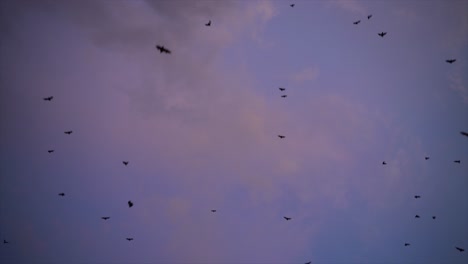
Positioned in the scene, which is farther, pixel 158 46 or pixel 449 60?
pixel 449 60

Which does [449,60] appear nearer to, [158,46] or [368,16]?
[368,16]

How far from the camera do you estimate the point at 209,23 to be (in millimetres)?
33312

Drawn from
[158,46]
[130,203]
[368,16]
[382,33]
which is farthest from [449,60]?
[130,203]

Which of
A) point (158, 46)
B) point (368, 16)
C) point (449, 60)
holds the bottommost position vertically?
point (158, 46)

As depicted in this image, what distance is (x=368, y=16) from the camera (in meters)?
31.1

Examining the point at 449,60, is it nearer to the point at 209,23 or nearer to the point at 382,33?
the point at 382,33

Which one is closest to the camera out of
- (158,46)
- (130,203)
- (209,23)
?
(158,46)

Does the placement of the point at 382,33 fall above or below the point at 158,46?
above

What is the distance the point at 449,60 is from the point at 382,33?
23.1 ft

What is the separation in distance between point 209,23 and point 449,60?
23.7m

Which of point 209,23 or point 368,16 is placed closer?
point 368,16

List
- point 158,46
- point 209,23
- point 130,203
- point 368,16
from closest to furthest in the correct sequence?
point 158,46, point 130,203, point 368,16, point 209,23

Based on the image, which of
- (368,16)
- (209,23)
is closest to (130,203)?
(209,23)

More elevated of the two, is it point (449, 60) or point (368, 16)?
point (368, 16)
